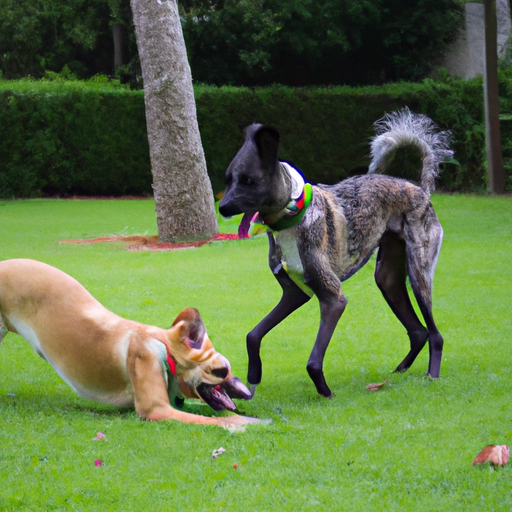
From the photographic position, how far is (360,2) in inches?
1117

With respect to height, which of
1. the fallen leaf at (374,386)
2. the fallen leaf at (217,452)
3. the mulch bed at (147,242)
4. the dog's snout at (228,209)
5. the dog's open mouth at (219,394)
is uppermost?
the dog's snout at (228,209)

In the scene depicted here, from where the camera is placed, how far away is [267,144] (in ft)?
17.1

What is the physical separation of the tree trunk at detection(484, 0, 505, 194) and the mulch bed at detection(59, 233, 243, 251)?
10.2m

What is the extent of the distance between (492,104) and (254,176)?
60.5 feet

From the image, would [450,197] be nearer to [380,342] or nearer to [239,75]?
[239,75]

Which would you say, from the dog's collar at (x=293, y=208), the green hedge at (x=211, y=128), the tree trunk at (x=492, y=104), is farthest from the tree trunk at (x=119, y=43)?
the dog's collar at (x=293, y=208)

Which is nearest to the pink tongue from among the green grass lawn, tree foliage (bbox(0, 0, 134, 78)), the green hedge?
the green grass lawn

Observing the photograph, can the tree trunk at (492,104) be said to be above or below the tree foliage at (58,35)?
below

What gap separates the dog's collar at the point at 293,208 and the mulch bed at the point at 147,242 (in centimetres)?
860

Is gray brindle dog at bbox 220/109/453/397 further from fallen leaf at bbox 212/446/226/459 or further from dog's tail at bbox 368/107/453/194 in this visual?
fallen leaf at bbox 212/446/226/459

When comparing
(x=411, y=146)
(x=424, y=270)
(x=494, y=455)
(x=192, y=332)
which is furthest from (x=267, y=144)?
(x=494, y=455)

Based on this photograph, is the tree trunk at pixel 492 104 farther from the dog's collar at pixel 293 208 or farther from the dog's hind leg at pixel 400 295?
the dog's collar at pixel 293 208

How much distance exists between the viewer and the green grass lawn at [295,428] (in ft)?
12.4

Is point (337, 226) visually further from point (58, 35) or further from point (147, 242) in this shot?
point (58, 35)
